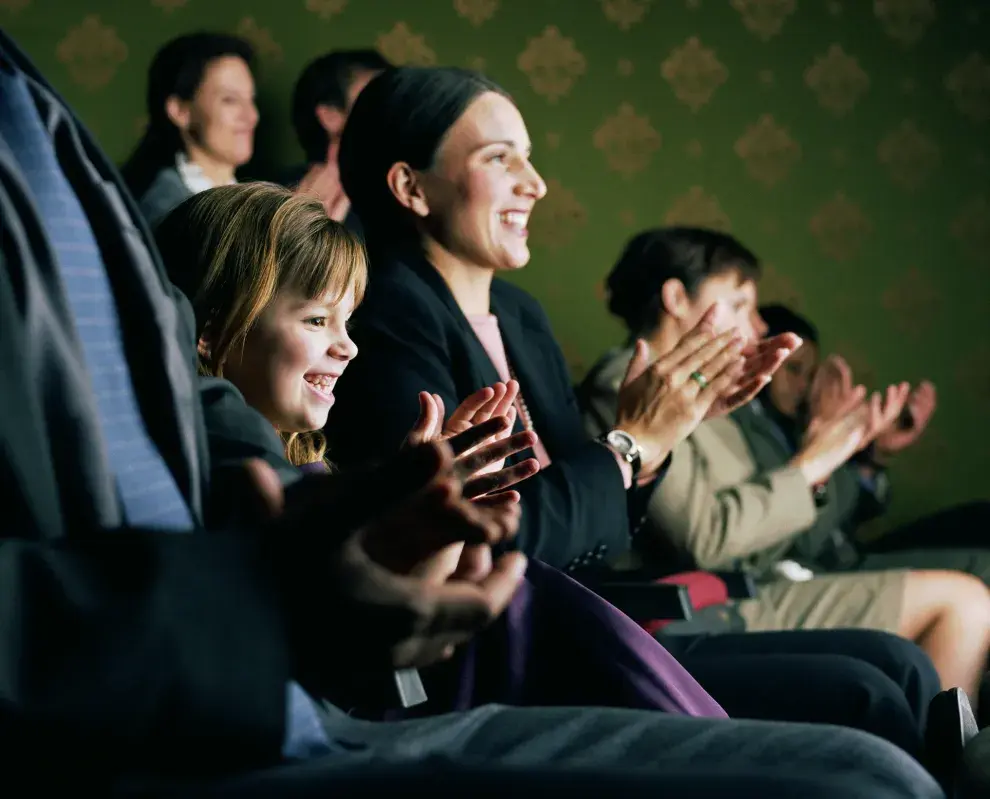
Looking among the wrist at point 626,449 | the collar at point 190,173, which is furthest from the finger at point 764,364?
the collar at point 190,173

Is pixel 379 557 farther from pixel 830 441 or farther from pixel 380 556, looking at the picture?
pixel 830 441

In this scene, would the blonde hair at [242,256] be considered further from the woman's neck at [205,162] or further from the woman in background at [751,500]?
the woman's neck at [205,162]

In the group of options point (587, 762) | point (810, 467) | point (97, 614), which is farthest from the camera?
point (810, 467)

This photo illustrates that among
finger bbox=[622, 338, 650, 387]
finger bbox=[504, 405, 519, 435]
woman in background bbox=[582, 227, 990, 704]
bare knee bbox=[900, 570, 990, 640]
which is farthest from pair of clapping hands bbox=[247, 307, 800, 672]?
bare knee bbox=[900, 570, 990, 640]

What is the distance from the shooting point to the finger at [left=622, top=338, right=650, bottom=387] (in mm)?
1908

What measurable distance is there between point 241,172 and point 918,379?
6.62ft

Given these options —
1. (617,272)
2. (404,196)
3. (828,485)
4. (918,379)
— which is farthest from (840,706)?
(918,379)

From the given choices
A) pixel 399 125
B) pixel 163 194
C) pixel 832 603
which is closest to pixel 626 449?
pixel 399 125

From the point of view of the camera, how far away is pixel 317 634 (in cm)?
64

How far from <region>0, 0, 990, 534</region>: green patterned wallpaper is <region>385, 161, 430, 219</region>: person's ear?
1.54m

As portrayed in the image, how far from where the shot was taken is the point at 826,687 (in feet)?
5.63

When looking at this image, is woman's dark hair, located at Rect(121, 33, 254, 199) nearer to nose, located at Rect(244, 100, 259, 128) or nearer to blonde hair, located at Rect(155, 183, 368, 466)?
nose, located at Rect(244, 100, 259, 128)

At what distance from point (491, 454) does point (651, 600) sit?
923 millimetres

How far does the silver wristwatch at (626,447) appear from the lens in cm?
180
